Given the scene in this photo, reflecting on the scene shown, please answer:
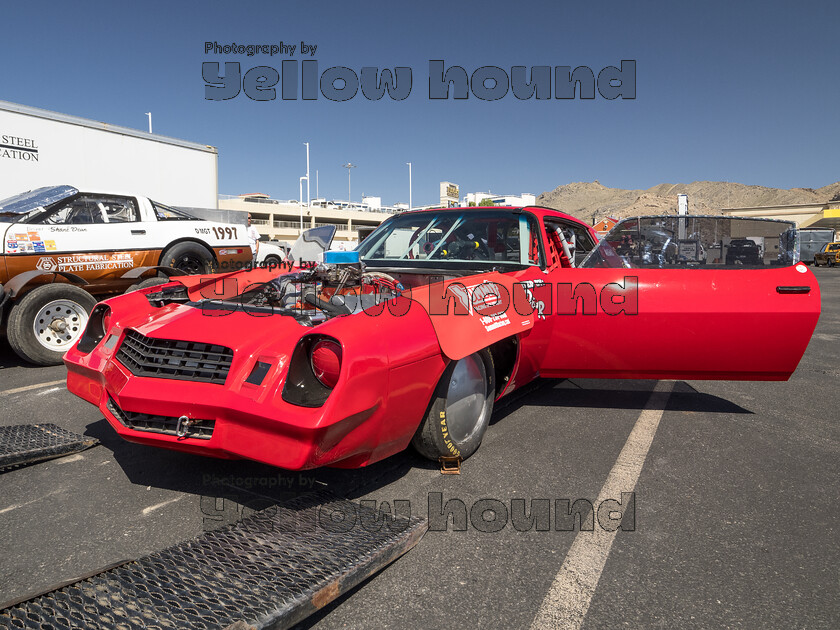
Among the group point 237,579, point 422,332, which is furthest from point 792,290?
point 237,579

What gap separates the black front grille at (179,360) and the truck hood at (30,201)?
459 centimetres

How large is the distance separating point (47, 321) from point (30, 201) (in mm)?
1942

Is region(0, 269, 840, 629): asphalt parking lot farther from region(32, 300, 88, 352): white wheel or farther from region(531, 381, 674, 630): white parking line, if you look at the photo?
region(32, 300, 88, 352): white wheel

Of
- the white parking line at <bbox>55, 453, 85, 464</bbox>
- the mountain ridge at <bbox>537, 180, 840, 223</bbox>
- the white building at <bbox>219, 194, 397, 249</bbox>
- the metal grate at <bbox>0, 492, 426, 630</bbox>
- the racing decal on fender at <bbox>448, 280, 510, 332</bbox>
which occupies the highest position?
the mountain ridge at <bbox>537, 180, 840, 223</bbox>

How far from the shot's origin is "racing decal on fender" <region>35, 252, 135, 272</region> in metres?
5.90

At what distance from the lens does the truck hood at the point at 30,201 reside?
5875mm

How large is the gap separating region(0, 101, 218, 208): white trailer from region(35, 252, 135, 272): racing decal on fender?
2203mm

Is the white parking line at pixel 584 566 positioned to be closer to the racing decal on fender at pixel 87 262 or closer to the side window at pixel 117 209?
the racing decal on fender at pixel 87 262

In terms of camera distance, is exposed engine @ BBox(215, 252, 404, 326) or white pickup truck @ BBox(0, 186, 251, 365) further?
white pickup truck @ BBox(0, 186, 251, 365)

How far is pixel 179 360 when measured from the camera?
2.35m

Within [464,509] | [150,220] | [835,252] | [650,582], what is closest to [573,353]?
[464,509]

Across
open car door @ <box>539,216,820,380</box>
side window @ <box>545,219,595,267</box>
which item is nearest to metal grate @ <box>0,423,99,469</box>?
open car door @ <box>539,216,820,380</box>

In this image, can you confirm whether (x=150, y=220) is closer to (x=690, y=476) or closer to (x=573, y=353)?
(x=573, y=353)

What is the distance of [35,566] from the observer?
6.61 ft
